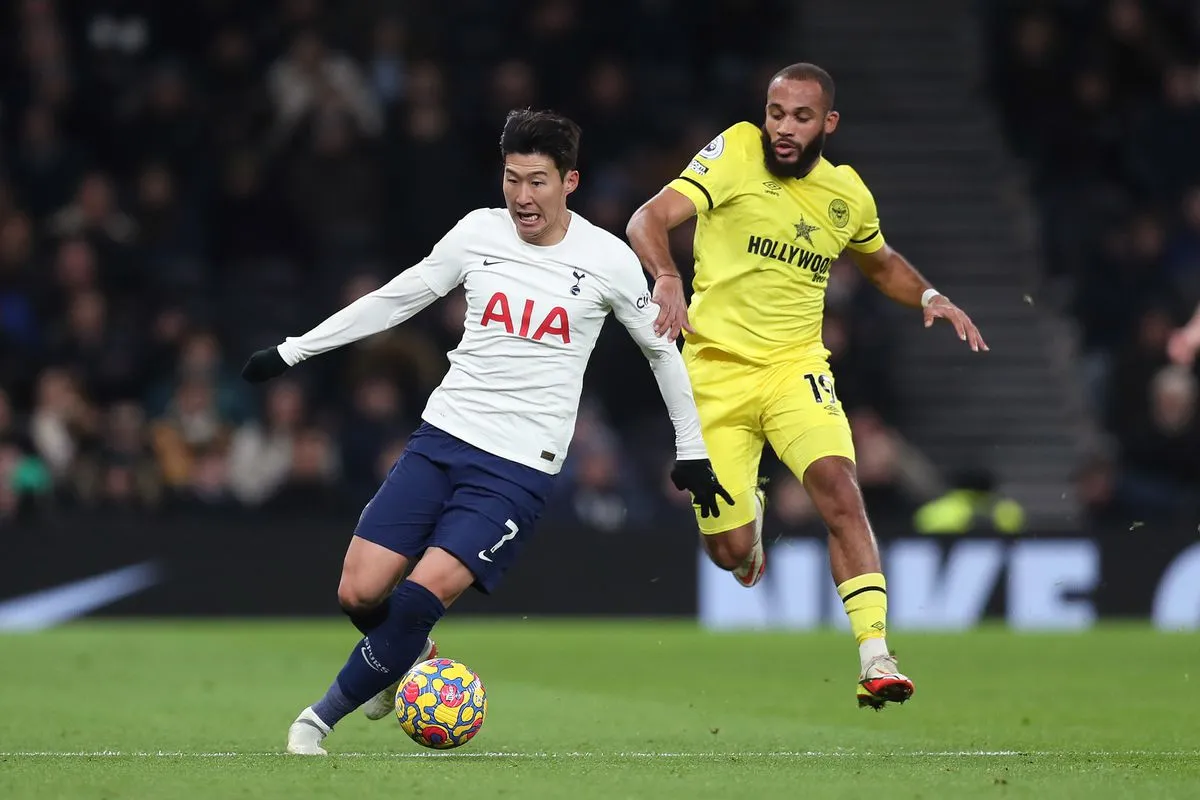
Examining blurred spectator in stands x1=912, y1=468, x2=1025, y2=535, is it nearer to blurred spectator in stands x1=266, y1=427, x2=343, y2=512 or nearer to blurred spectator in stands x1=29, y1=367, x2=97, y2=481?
blurred spectator in stands x1=266, y1=427, x2=343, y2=512

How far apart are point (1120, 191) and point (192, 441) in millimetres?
8413

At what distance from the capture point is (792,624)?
48.1 ft

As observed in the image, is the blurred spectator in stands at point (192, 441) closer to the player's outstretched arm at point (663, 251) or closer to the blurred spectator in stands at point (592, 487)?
the blurred spectator in stands at point (592, 487)

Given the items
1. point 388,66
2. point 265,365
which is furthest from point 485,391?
point 388,66

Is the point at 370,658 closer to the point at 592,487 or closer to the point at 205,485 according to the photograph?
the point at 205,485

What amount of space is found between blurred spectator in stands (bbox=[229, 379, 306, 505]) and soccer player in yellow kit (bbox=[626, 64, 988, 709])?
21.4ft

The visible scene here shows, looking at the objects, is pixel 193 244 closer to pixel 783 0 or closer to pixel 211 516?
pixel 211 516

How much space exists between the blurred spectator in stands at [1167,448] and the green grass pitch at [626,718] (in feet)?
5.06

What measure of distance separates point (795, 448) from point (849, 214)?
39.7 inches

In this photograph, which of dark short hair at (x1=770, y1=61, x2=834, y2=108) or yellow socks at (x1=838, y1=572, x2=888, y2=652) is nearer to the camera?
yellow socks at (x1=838, y1=572, x2=888, y2=652)

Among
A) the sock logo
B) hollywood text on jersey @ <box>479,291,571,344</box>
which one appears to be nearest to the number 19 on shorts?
hollywood text on jersey @ <box>479,291,571,344</box>

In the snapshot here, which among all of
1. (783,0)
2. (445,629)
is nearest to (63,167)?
(445,629)

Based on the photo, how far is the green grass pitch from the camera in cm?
675

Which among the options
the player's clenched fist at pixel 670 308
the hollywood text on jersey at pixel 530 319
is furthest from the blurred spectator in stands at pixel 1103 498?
the hollywood text on jersey at pixel 530 319
